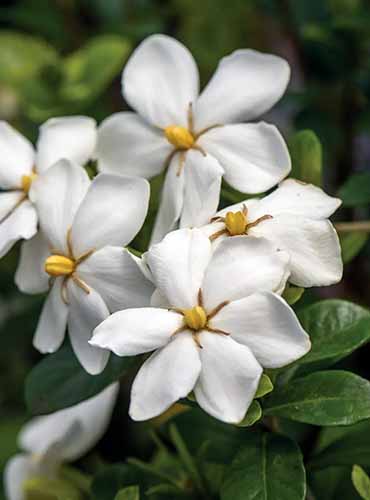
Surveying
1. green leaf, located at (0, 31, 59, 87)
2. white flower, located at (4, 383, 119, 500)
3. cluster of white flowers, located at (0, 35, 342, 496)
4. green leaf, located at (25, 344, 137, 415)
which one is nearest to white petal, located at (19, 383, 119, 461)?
white flower, located at (4, 383, 119, 500)

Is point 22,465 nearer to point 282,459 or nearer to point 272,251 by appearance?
point 282,459

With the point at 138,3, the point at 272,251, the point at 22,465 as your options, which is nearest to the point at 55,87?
the point at 138,3

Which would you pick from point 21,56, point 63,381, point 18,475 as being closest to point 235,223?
point 63,381

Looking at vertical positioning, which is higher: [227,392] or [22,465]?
[227,392]

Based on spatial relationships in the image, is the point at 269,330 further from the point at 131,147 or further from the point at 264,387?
the point at 131,147

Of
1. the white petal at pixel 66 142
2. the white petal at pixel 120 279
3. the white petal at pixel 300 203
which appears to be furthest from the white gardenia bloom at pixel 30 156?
the white petal at pixel 300 203
